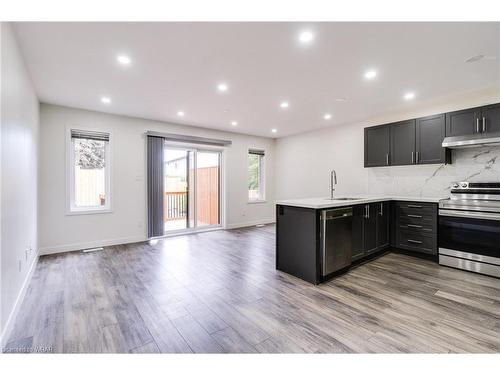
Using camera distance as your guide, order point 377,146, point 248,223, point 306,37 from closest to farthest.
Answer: point 306,37, point 377,146, point 248,223

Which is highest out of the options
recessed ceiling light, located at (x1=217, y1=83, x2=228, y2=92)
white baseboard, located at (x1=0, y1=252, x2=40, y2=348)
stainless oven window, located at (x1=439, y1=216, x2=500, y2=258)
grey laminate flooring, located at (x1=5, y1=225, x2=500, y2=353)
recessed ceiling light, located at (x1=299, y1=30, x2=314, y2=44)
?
recessed ceiling light, located at (x1=217, y1=83, x2=228, y2=92)

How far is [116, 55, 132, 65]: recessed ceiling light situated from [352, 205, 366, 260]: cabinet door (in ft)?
11.1

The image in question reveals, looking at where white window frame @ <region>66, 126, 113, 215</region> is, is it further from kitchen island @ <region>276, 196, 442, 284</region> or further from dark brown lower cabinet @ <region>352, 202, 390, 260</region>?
dark brown lower cabinet @ <region>352, 202, 390, 260</region>

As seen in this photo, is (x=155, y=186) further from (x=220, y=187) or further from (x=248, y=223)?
(x=248, y=223)

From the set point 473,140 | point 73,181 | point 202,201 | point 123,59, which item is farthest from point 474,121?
point 73,181

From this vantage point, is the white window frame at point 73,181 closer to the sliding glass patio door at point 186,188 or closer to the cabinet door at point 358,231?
the sliding glass patio door at point 186,188

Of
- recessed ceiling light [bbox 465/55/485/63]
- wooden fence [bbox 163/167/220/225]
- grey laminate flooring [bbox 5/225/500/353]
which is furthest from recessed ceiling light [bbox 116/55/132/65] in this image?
recessed ceiling light [bbox 465/55/485/63]

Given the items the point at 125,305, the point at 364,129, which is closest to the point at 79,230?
the point at 125,305

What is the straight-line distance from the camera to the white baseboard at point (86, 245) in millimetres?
4109

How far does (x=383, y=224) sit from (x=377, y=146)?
5.18 feet

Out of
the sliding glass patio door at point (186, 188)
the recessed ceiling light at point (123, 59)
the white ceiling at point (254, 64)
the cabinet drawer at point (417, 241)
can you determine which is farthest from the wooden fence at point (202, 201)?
the cabinet drawer at point (417, 241)

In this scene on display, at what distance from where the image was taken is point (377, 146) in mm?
4645

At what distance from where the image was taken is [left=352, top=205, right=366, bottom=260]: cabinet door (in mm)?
3396

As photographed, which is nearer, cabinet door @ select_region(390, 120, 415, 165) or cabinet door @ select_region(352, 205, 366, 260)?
cabinet door @ select_region(352, 205, 366, 260)
